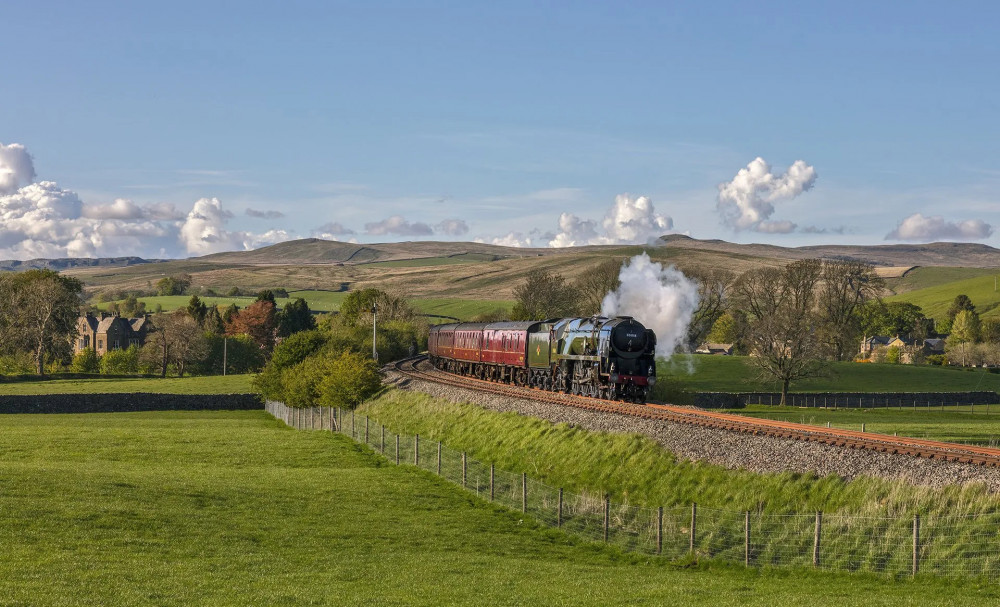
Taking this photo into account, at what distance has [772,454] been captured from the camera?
32.8m

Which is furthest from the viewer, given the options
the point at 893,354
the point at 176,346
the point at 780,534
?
the point at 893,354

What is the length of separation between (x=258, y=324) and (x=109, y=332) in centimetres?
3324

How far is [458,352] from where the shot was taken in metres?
84.9

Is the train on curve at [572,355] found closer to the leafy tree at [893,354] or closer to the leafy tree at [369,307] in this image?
the leafy tree at [369,307]

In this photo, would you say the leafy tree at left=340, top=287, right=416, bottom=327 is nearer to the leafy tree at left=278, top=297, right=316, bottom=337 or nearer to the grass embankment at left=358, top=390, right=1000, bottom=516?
the leafy tree at left=278, top=297, right=316, bottom=337

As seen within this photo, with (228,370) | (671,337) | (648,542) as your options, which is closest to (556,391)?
(671,337)

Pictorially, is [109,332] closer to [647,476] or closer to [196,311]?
[196,311]

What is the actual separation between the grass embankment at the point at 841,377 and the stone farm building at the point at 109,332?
11426cm

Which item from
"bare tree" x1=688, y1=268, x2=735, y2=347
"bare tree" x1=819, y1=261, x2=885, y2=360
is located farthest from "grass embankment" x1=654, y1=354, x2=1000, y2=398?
"bare tree" x1=819, y1=261, x2=885, y2=360

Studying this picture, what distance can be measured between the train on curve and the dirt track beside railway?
4057 millimetres

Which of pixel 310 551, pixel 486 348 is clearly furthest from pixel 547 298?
pixel 310 551

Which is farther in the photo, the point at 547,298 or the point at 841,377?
the point at 547,298

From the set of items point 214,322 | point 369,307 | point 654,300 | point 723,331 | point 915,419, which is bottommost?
point 915,419

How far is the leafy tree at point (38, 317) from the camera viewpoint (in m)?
129
